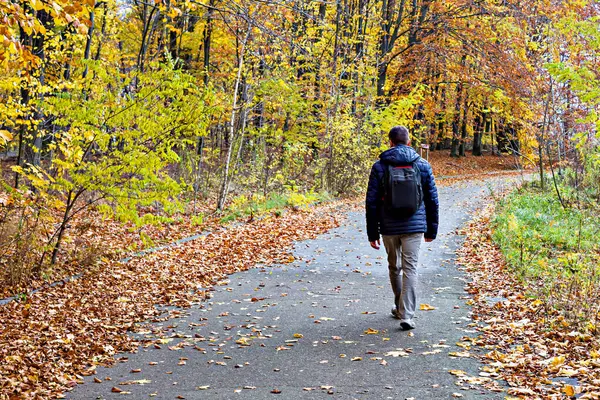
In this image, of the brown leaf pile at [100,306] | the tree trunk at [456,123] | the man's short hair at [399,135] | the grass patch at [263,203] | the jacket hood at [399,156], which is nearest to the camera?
the brown leaf pile at [100,306]

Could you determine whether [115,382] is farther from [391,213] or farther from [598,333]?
[598,333]

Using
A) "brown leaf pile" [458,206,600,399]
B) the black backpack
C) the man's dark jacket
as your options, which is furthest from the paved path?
the black backpack

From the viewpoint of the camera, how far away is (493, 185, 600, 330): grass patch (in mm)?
7549

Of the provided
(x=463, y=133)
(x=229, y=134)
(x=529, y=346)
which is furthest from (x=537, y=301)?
(x=463, y=133)

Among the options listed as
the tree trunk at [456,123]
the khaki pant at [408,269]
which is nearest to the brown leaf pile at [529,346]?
the khaki pant at [408,269]

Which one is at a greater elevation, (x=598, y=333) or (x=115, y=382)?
(x=598, y=333)

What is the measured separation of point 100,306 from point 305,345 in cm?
295

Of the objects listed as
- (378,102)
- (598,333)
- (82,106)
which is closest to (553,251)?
(598,333)

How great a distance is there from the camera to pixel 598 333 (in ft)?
20.9

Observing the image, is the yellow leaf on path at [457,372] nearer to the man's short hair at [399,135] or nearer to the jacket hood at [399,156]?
the jacket hood at [399,156]

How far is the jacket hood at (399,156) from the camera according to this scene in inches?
277

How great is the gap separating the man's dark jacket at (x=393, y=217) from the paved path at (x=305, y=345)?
3.56ft

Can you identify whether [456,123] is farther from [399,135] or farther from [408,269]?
[408,269]

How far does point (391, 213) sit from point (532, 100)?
14251 millimetres
